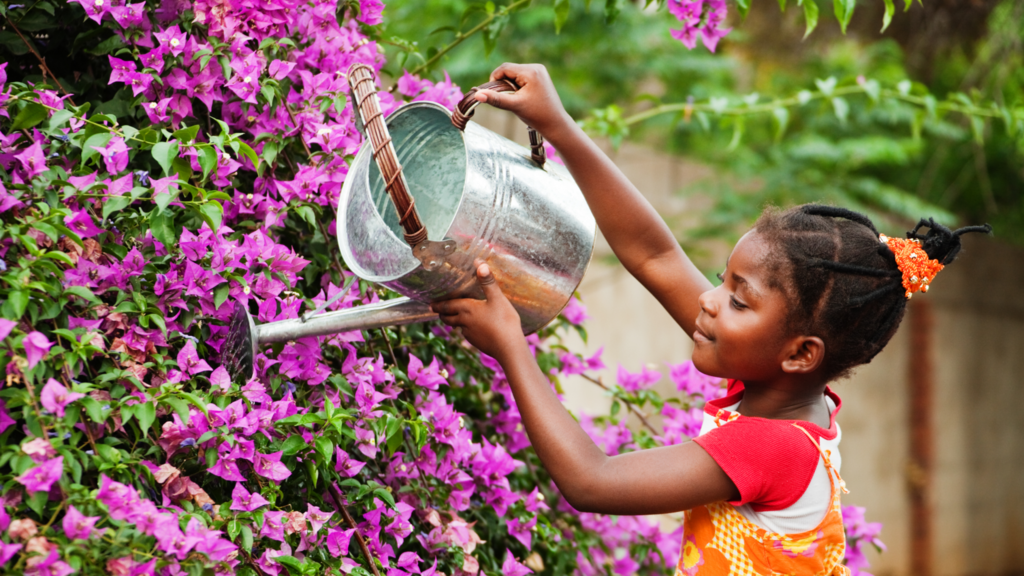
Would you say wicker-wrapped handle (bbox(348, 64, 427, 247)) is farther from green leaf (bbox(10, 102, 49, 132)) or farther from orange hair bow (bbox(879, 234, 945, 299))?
orange hair bow (bbox(879, 234, 945, 299))

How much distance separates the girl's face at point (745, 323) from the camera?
1.29m

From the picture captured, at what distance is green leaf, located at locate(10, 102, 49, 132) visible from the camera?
1176mm

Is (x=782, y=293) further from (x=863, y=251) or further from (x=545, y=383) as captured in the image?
(x=545, y=383)

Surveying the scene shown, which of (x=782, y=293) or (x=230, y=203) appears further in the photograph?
(x=230, y=203)

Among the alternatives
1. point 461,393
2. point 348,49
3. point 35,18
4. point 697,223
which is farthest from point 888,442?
point 35,18

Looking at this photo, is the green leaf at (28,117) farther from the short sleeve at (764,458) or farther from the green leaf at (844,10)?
the green leaf at (844,10)

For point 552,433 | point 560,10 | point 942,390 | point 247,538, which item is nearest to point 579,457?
point 552,433

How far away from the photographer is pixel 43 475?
98 cm

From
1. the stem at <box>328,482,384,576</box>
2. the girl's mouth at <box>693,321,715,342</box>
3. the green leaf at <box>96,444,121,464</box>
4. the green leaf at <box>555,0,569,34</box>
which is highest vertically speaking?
the green leaf at <box>555,0,569,34</box>

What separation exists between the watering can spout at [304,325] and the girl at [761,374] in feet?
0.20

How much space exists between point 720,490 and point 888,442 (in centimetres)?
548

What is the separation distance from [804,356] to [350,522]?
2.39 feet

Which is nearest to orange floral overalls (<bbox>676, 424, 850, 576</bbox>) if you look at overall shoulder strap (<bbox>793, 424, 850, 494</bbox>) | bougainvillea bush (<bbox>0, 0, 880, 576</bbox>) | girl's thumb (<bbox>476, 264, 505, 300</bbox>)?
overall shoulder strap (<bbox>793, 424, 850, 494</bbox>)

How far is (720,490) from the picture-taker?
4.12 ft
